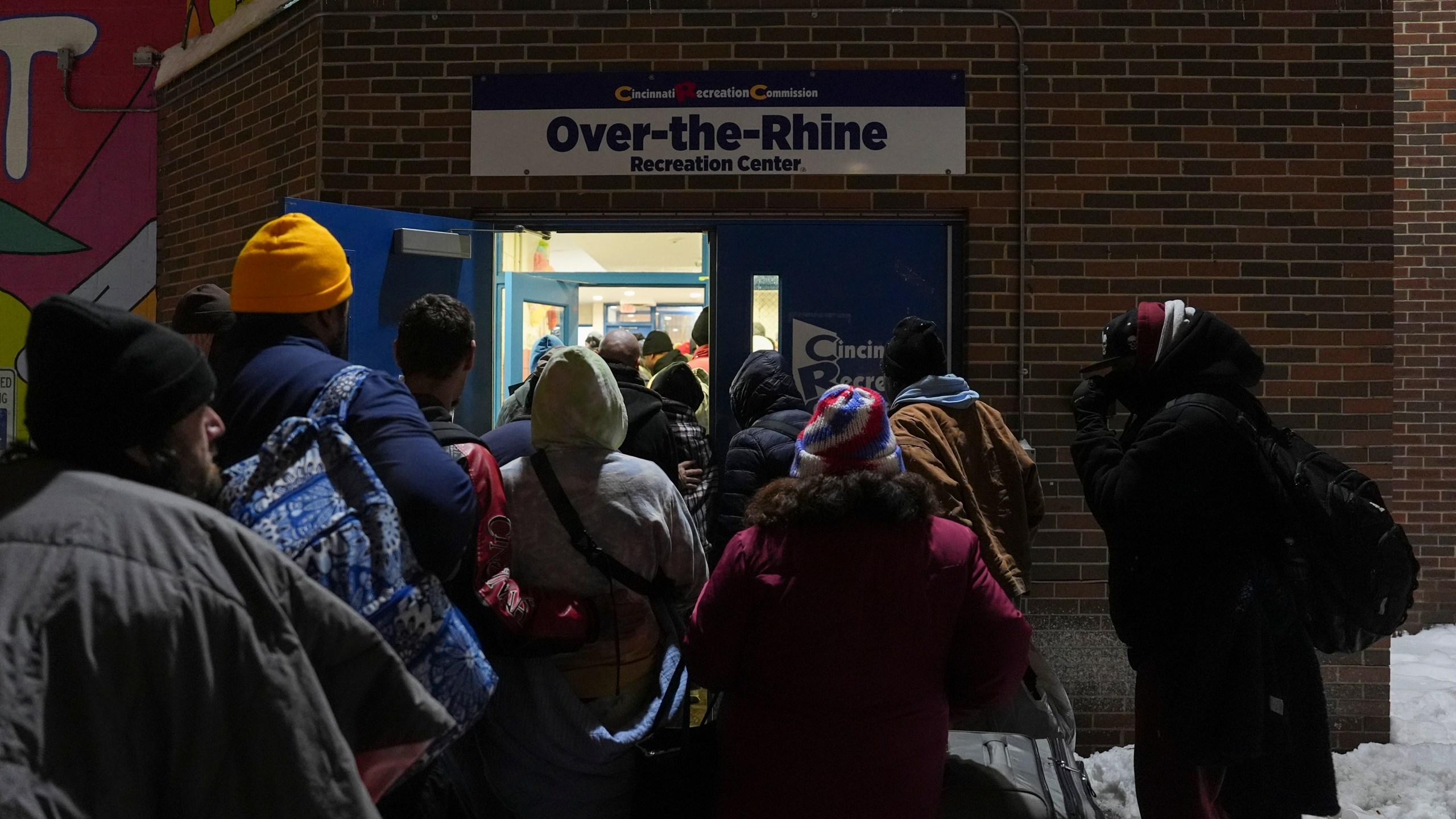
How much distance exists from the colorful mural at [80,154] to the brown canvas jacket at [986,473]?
6.49m

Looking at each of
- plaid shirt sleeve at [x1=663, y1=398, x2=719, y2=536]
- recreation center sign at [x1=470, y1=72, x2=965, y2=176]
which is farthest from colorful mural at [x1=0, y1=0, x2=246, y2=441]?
plaid shirt sleeve at [x1=663, y1=398, x2=719, y2=536]

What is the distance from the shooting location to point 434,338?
3041mm

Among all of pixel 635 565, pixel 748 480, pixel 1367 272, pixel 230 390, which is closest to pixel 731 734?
pixel 635 565

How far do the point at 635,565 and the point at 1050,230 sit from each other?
142 inches

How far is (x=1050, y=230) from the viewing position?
571cm

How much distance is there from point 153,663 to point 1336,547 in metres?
3.07

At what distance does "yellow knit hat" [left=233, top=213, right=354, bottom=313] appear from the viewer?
2.50 metres

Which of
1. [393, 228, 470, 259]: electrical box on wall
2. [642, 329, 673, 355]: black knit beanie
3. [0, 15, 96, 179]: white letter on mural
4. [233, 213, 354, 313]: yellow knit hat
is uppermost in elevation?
[0, 15, 96, 179]: white letter on mural

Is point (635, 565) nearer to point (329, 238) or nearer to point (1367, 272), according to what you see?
point (329, 238)

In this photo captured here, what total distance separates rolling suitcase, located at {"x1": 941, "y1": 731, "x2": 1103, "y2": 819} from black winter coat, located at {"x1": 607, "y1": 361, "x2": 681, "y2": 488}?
1724mm

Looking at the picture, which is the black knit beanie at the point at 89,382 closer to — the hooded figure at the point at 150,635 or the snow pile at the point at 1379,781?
the hooded figure at the point at 150,635

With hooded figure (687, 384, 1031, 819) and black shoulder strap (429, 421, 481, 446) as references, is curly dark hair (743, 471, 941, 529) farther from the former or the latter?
black shoulder strap (429, 421, 481, 446)

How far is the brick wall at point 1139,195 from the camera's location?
18.6ft

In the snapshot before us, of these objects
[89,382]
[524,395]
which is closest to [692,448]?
[524,395]
